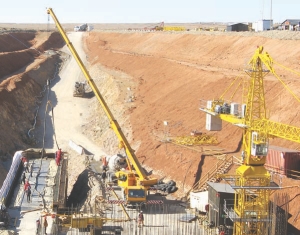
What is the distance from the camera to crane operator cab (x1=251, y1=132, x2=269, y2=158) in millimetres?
29953

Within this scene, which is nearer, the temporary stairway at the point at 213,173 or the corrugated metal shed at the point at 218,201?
the corrugated metal shed at the point at 218,201

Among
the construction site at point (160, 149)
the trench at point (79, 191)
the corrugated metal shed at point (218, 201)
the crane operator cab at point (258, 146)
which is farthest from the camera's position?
the trench at point (79, 191)

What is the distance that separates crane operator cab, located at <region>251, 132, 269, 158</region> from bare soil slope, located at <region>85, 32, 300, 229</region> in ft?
15.1

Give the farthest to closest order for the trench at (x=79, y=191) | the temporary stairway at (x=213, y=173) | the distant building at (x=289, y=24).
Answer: the distant building at (x=289, y=24) → the trench at (x=79, y=191) → the temporary stairway at (x=213, y=173)

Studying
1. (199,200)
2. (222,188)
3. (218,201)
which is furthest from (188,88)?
(218,201)

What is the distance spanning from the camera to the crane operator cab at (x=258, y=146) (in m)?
30.0

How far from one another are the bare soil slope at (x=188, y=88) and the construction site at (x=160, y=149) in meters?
0.20

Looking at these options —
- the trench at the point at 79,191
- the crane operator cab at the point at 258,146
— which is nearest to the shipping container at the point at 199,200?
the crane operator cab at the point at 258,146

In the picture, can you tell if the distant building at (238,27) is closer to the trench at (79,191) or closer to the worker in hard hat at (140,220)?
the trench at (79,191)

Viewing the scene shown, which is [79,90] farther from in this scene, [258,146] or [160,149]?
[258,146]

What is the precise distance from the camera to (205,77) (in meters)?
63.8

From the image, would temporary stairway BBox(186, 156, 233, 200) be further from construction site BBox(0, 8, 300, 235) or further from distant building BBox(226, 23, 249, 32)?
distant building BBox(226, 23, 249, 32)

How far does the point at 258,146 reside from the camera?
1180 inches

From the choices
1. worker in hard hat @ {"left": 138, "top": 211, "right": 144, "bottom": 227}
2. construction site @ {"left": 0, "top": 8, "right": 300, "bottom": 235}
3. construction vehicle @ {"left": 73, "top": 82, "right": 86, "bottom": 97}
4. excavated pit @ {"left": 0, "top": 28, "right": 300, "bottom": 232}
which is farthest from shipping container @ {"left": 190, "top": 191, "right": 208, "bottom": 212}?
construction vehicle @ {"left": 73, "top": 82, "right": 86, "bottom": 97}
